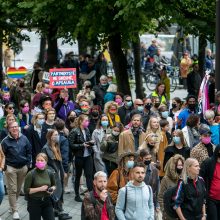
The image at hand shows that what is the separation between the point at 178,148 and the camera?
13.0 metres

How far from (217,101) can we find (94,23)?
5797 mm

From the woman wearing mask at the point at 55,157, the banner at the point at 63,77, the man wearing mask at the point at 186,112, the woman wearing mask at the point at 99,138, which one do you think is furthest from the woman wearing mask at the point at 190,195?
the banner at the point at 63,77

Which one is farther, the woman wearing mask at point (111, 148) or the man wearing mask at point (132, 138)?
the woman wearing mask at point (111, 148)

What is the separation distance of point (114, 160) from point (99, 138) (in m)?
0.62

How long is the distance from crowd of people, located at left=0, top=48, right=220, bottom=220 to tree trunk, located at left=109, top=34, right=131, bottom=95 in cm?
491

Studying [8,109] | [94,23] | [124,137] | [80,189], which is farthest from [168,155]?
[94,23]

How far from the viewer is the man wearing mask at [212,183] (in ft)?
36.6

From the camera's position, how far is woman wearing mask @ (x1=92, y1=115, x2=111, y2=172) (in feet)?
46.3

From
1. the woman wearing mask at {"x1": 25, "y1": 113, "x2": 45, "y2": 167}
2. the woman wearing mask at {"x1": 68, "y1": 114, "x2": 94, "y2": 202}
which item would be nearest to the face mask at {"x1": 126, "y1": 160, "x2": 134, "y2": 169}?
the woman wearing mask at {"x1": 68, "y1": 114, "x2": 94, "y2": 202}

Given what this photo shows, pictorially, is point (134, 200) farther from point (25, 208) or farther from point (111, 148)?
point (25, 208)

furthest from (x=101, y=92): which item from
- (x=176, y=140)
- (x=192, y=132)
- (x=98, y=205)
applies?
(x=98, y=205)

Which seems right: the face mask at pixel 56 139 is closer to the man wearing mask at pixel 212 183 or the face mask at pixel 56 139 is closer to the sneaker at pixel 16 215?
the sneaker at pixel 16 215

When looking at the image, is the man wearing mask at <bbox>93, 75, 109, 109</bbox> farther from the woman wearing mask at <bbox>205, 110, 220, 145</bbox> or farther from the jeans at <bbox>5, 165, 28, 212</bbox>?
the jeans at <bbox>5, 165, 28, 212</bbox>

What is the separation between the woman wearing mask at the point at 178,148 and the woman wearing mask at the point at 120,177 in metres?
1.82
